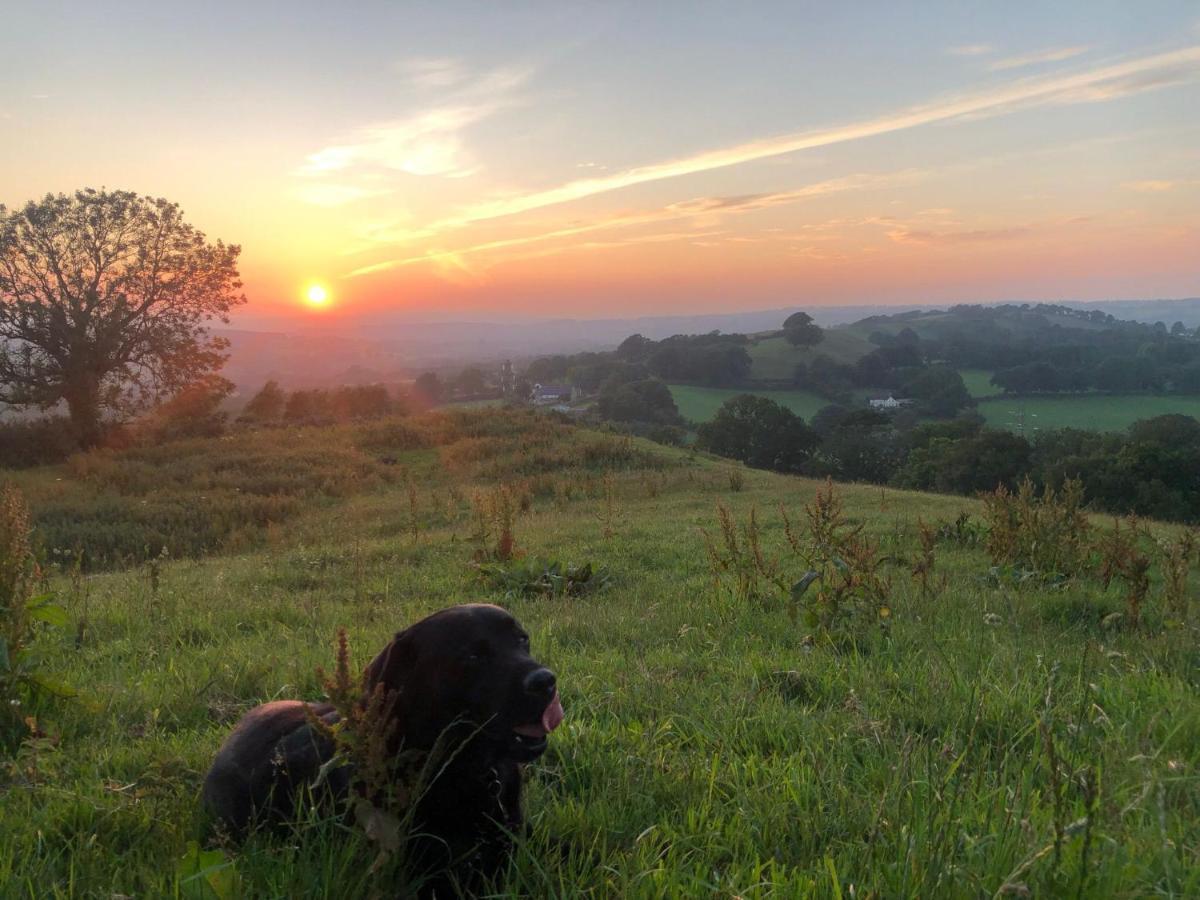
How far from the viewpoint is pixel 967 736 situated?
303 centimetres

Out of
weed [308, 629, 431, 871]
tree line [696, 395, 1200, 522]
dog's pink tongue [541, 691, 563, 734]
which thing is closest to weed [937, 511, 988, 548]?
tree line [696, 395, 1200, 522]

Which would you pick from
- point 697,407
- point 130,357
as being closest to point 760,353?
point 697,407

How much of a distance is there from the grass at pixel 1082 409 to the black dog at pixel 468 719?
2068 inches

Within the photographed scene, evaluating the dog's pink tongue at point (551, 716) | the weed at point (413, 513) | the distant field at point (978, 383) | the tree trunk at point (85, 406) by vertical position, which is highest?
the tree trunk at point (85, 406)

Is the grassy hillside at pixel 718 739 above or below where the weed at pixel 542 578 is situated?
above

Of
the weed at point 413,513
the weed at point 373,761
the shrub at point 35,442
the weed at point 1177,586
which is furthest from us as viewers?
the shrub at point 35,442

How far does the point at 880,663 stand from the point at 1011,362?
8922 cm

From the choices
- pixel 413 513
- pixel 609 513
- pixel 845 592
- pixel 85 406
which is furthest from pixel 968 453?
pixel 85 406

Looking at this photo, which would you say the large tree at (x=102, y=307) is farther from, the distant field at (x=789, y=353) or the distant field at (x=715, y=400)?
the distant field at (x=789, y=353)

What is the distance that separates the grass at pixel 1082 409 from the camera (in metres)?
51.9

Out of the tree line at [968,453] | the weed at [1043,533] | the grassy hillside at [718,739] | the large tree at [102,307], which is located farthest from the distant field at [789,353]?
the grassy hillside at [718,739]

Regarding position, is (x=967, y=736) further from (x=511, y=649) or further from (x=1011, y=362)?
(x=1011, y=362)

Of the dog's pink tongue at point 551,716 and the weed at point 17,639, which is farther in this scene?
the weed at point 17,639

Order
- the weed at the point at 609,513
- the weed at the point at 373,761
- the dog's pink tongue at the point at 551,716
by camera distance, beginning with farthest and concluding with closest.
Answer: the weed at the point at 609,513
the dog's pink tongue at the point at 551,716
the weed at the point at 373,761
